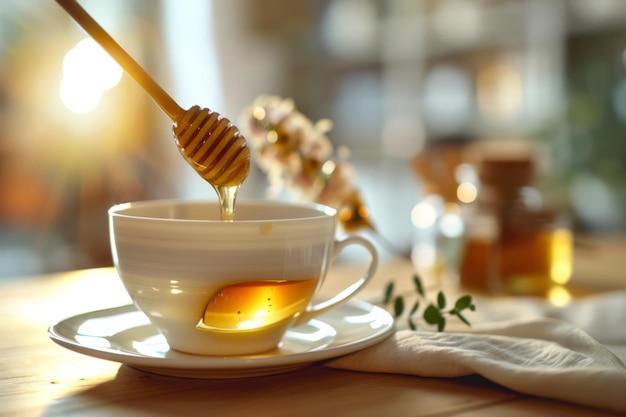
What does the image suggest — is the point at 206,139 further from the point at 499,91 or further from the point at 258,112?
the point at 499,91

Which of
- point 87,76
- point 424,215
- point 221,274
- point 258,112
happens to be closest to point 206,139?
point 221,274

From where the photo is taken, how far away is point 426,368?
0.53m

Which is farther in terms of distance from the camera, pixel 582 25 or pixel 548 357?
pixel 582 25

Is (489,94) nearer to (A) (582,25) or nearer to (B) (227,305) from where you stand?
(A) (582,25)

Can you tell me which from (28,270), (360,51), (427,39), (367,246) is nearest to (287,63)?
(360,51)

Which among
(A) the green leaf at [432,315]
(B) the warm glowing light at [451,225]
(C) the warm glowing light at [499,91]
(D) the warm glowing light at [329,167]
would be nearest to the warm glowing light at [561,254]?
(B) the warm glowing light at [451,225]

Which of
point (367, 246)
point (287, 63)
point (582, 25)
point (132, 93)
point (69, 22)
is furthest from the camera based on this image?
point (287, 63)

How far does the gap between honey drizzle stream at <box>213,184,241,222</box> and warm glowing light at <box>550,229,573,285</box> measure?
2.16ft

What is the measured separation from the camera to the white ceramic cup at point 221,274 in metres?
0.50

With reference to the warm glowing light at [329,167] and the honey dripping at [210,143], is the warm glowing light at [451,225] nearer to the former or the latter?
the warm glowing light at [329,167]

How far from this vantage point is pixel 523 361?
533 mm

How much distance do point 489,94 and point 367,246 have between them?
3.41 m

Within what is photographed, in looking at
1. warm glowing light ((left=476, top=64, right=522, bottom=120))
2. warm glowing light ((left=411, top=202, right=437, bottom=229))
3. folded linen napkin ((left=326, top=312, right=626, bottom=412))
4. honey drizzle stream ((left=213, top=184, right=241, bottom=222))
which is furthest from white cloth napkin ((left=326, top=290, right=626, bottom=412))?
warm glowing light ((left=476, top=64, right=522, bottom=120))

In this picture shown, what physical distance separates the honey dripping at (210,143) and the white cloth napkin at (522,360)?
0.59 ft
